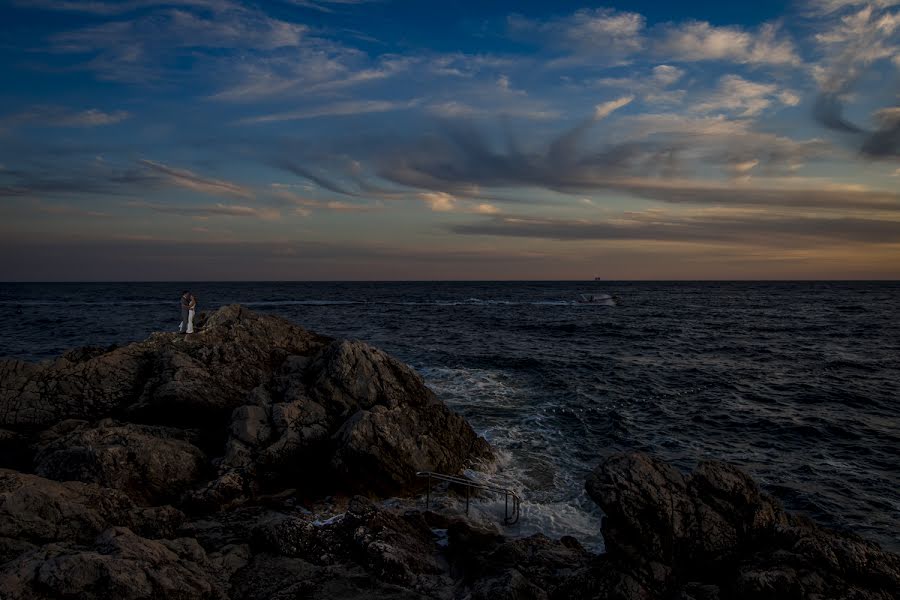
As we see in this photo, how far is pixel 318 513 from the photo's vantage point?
11648 mm

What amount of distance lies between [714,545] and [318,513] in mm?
8077

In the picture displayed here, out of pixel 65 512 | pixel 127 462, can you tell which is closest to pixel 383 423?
pixel 127 462

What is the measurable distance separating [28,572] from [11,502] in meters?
2.52

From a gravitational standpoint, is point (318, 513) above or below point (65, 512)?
below

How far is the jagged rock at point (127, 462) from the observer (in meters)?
11.2

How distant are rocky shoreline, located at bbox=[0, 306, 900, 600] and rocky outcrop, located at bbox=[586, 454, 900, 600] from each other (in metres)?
0.02

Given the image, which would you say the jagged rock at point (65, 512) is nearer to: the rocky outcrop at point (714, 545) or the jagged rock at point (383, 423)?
the jagged rock at point (383, 423)

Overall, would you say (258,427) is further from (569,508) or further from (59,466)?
(569,508)

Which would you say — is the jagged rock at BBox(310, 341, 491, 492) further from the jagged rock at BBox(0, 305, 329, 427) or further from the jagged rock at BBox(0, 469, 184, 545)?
the jagged rock at BBox(0, 469, 184, 545)

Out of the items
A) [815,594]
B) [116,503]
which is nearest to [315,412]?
[116,503]

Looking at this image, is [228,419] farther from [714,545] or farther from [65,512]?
[714,545]

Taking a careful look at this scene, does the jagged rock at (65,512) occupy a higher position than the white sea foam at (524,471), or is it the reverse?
the jagged rock at (65,512)

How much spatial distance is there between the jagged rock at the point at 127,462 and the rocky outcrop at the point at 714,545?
948 cm

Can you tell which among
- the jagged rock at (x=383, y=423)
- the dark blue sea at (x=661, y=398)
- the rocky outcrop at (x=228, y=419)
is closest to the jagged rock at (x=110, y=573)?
the rocky outcrop at (x=228, y=419)
